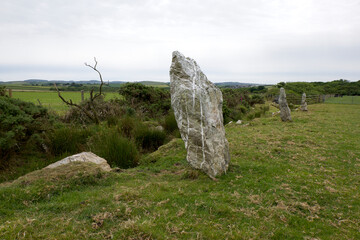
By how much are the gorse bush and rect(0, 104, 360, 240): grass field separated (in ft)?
7.69

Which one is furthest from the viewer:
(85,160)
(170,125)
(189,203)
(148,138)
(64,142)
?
(170,125)

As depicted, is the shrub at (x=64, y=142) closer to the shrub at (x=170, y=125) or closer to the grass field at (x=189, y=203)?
the grass field at (x=189, y=203)

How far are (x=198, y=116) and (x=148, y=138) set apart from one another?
4.44 m

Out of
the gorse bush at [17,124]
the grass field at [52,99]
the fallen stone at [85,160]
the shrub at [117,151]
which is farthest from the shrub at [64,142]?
the grass field at [52,99]

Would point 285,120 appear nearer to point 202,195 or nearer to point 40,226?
point 202,195

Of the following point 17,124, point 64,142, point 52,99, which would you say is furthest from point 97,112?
point 52,99

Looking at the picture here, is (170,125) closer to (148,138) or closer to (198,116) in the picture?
(148,138)

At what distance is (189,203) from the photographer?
4.17 meters

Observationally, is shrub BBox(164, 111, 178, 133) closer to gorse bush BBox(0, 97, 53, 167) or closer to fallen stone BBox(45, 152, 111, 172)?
gorse bush BBox(0, 97, 53, 167)

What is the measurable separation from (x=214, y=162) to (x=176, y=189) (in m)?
1.14

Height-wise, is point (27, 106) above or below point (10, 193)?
above

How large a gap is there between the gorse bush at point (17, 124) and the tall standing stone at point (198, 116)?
4.89 m

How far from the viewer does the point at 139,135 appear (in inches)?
352

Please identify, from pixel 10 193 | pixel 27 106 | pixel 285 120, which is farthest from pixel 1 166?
pixel 285 120
